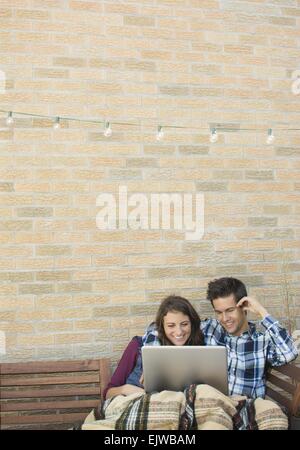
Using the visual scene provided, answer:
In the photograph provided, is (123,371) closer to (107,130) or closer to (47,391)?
(47,391)

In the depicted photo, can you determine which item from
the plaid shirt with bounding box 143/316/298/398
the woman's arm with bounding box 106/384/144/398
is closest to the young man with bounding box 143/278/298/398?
the plaid shirt with bounding box 143/316/298/398

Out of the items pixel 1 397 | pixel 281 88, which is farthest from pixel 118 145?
pixel 1 397

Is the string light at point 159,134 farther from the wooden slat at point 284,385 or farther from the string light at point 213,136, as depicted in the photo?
the wooden slat at point 284,385

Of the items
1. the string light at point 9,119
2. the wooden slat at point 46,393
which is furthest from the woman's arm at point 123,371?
the string light at point 9,119

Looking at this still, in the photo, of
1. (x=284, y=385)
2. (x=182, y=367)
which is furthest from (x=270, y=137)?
(x=182, y=367)

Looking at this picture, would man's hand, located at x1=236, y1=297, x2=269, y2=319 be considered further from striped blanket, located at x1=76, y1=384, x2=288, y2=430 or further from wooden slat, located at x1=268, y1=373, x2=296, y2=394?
striped blanket, located at x1=76, y1=384, x2=288, y2=430

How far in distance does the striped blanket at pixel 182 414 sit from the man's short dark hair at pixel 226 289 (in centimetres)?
57

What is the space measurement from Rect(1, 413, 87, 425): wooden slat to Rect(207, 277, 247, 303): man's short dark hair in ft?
2.66

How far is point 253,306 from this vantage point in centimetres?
249

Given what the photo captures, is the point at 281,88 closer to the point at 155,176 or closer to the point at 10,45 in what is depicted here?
the point at 155,176

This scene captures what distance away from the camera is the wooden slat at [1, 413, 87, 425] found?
2418 mm

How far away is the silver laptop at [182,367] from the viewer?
2002mm

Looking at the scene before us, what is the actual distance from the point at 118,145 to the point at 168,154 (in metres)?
0.27
